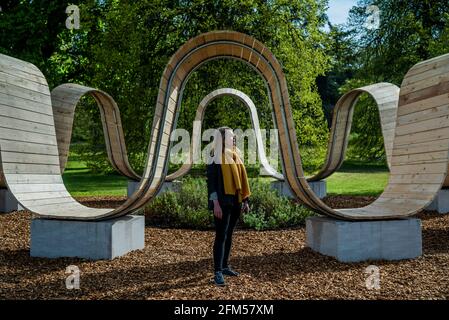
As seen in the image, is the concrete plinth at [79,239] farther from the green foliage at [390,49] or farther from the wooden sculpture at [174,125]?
the green foliage at [390,49]

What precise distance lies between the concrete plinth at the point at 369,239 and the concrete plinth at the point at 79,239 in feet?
9.03

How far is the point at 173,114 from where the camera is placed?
673 cm

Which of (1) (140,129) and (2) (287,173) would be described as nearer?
(2) (287,173)

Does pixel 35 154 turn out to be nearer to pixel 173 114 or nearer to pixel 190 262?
pixel 173 114

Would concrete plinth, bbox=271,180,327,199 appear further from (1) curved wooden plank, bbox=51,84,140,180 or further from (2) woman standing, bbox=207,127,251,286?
(2) woman standing, bbox=207,127,251,286

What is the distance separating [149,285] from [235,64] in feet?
45.0

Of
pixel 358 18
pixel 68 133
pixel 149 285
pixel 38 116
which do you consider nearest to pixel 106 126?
Result: pixel 68 133

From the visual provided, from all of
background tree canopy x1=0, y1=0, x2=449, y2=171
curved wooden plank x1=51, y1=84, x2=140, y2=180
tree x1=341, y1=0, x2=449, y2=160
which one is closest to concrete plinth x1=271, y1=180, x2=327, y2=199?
background tree canopy x1=0, y1=0, x2=449, y2=171

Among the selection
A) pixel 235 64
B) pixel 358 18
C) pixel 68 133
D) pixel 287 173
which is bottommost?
pixel 287 173

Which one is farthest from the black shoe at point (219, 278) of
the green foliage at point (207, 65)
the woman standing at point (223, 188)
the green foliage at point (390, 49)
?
the green foliage at point (390, 49)

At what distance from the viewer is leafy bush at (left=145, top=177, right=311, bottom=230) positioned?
30.8 ft

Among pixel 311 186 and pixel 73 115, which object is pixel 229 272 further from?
pixel 311 186

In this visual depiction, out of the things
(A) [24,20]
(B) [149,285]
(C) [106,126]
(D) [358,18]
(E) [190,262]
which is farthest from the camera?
(D) [358,18]

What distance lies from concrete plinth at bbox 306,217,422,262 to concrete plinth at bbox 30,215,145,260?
2751mm
